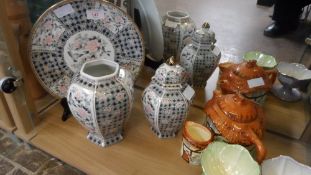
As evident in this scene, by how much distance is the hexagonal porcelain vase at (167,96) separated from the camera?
0.46m

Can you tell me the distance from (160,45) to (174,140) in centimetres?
24

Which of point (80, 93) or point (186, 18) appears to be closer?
point (80, 93)

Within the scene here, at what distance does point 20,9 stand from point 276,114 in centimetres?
60

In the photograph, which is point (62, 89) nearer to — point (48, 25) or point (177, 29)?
point (48, 25)

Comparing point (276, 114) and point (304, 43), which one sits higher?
point (304, 43)

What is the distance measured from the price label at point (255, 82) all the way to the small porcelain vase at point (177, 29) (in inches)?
7.9

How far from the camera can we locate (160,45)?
0.64 m

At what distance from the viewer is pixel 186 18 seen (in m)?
0.65

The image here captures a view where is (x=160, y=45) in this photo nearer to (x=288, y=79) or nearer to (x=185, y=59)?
(x=185, y=59)

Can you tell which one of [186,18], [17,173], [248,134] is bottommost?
[17,173]

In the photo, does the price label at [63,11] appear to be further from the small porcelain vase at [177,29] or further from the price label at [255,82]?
the price label at [255,82]

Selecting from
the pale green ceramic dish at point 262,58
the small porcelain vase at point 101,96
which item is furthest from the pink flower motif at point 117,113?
the pale green ceramic dish at point 262,58

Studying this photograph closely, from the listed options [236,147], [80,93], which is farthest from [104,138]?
[236,147]

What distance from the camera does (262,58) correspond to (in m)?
0.61
